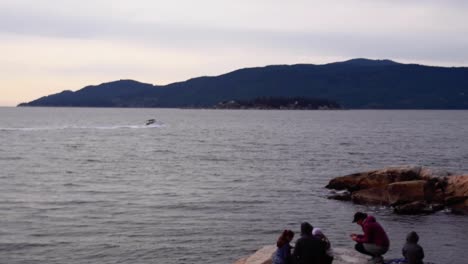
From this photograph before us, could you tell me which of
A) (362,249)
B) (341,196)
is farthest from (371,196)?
(362,249)

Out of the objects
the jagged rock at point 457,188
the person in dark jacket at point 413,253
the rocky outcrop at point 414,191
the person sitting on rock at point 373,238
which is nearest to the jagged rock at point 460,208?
the rocky outcrop at point 414,191

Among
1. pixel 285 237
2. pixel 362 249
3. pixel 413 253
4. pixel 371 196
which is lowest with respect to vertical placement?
pixel 371 196

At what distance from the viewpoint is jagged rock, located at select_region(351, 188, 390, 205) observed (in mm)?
35384

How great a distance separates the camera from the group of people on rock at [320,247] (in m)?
14.5

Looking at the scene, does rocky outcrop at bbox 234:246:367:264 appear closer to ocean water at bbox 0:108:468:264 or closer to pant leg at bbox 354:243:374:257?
pant leg at bbox 354:243:374:257

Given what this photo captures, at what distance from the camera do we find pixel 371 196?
3628 centimetres

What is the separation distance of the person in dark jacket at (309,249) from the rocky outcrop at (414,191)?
19.5 metres

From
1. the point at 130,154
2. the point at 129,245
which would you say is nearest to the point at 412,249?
the point at 129,245

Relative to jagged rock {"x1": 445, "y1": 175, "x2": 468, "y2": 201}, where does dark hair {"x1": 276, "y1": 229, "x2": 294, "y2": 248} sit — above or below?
above

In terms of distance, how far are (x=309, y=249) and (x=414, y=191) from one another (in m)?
21.8

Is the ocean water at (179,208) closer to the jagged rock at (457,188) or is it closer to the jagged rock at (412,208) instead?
the jagged rock at (412,208)

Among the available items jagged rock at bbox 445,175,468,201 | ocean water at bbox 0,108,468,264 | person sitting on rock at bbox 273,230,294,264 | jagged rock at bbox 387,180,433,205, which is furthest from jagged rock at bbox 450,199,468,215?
person sitting on rock at bbox 273,230,294,264

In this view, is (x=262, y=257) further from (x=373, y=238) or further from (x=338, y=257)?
(x=373, y=238)

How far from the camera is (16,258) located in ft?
76.0
